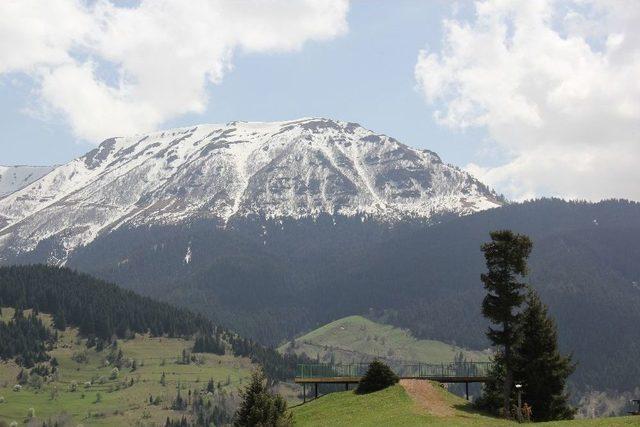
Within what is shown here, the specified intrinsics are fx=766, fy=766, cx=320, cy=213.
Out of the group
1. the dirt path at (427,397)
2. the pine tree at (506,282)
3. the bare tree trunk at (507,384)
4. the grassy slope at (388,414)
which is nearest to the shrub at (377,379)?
the grassy slope at (388,414)

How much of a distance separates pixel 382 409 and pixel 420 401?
4.60 metres

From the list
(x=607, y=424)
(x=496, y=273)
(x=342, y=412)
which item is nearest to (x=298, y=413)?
(x=342, y=412)

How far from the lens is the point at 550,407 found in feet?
279

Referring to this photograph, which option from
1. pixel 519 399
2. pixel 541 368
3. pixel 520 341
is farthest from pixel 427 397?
pixel 541 368

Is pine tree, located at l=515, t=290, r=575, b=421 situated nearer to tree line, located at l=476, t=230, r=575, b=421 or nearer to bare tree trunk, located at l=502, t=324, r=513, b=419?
tree line, located at l=476, t=230, r=575, b=421

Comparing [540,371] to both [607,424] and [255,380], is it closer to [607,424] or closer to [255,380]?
[607,424]

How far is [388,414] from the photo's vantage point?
76.4 meters

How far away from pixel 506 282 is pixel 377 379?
1852 cm

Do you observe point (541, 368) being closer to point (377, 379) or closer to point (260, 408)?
point (377, 379)

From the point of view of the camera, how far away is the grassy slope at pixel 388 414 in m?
70.9

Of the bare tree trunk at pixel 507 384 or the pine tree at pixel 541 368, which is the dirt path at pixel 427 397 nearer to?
the bare tree trunk at pixel 507 384

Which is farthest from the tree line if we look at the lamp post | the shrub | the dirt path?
the shrub

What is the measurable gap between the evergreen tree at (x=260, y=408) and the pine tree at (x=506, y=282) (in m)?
24.4

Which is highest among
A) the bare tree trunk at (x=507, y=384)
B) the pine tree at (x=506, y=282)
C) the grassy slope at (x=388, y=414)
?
the pine tree at (x=506, y=282)
